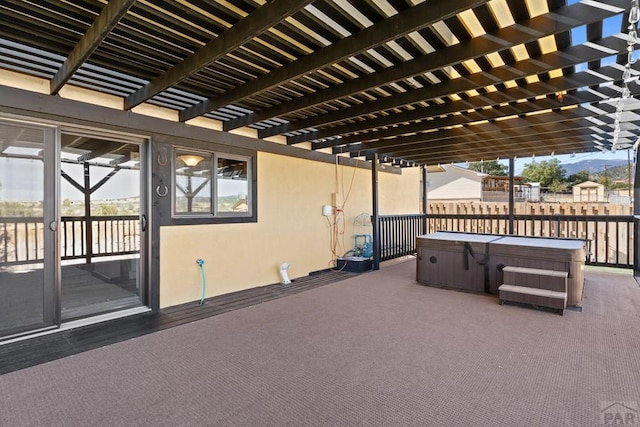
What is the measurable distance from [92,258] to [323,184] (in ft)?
16.0

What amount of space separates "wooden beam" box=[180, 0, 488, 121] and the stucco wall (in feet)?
6.49

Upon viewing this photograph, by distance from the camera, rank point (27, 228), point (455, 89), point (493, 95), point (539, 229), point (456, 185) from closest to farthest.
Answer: point (27, 228), point (455, 89), point (493, 95), point (539, 229), point (456, 185)

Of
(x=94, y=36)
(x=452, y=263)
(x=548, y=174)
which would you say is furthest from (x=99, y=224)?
(x=548, y=174)

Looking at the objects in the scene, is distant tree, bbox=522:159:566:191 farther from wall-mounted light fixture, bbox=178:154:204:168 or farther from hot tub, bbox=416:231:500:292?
wall-mounted light fixture, bbox=178:154:204:168

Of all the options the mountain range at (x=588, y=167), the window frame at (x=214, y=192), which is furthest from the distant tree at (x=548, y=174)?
the window frame at (x=214, y=192)

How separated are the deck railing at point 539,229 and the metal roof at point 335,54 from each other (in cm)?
261

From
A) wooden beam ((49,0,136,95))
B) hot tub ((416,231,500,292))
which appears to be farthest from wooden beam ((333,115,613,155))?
wooden beam ((49,0,136,95))

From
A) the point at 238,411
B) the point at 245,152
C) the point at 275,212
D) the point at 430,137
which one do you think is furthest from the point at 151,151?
the point at 430,137

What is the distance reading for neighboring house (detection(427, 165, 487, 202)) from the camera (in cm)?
1788

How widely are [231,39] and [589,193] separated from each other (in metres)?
23.5

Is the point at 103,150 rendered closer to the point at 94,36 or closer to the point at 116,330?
the point at 116,330

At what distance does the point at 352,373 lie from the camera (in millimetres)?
2449

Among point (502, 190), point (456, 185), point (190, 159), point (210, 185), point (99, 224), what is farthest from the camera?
point (502, 190)

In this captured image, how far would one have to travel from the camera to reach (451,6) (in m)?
1.96
